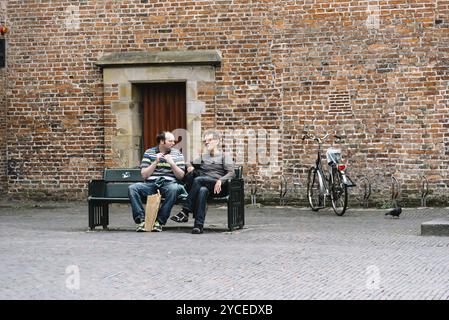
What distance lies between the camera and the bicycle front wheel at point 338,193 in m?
16.3

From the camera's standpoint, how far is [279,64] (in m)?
18.2

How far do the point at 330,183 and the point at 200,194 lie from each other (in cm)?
396

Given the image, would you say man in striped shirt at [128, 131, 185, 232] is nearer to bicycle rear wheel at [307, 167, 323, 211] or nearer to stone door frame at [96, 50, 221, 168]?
bicycle rear wheel at [307, 167, 323, 211]

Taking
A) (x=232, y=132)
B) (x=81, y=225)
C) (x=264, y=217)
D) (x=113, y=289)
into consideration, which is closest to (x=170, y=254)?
(x=113, y=289)

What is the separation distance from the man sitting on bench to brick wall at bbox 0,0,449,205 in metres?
4.40

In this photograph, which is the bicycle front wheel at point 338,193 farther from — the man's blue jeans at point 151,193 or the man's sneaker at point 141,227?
the man's sneaker at point 141,227

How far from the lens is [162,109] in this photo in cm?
1931

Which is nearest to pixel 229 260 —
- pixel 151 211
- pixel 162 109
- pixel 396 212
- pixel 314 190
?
pixel 151 211

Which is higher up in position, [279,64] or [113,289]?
[279,64]

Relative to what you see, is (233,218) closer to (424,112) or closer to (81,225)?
(81,225)

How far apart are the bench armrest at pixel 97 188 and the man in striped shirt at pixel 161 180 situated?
0.60 meters

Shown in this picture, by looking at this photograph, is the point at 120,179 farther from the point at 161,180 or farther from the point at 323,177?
the point at 323,177

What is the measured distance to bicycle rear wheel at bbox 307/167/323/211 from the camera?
17.2m

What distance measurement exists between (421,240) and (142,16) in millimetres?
8925
